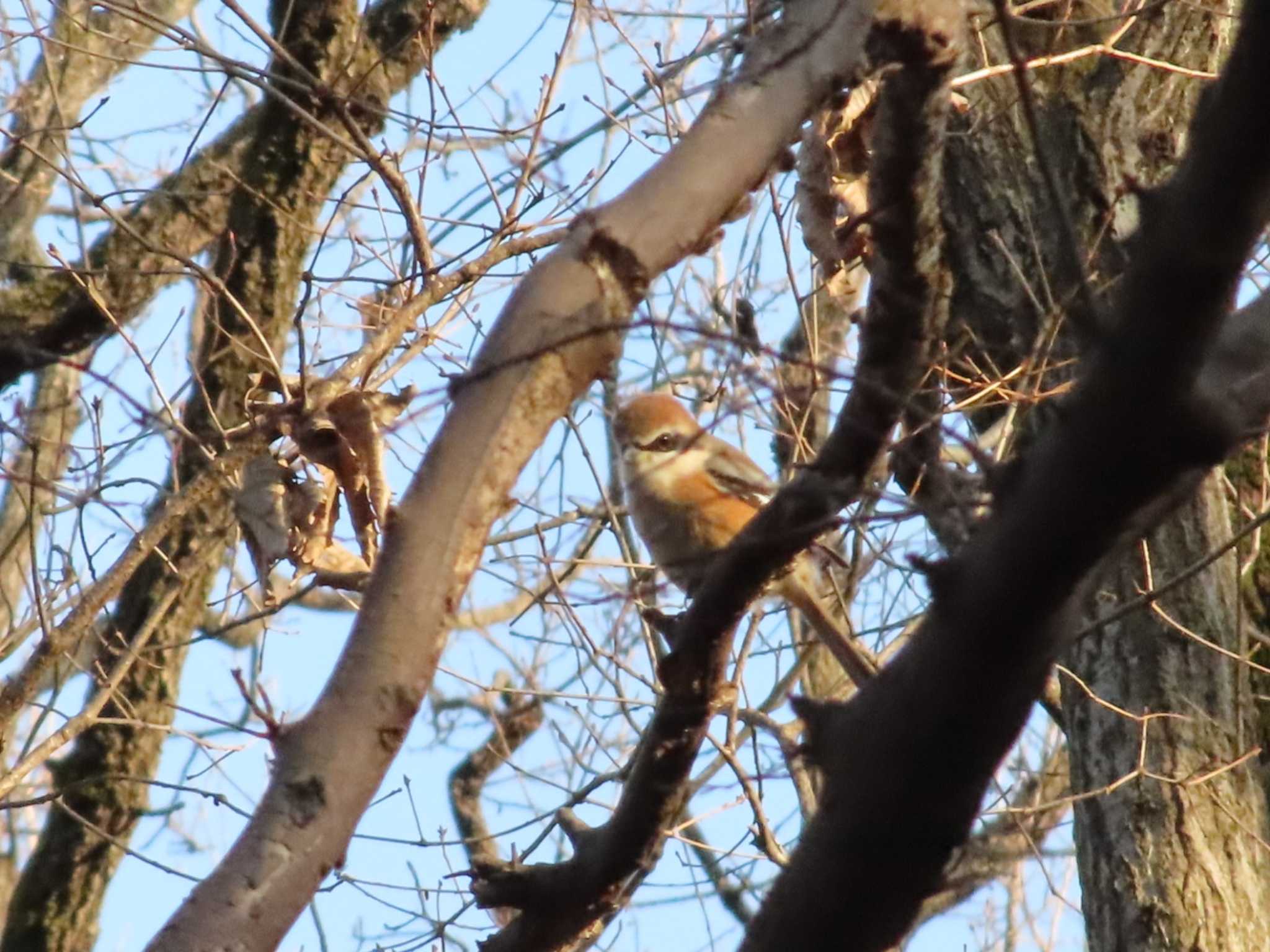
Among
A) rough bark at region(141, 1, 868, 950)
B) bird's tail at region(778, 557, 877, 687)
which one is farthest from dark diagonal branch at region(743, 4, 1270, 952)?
bird's tail at region(778, 557, 877, 687)

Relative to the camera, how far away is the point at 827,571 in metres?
4.16

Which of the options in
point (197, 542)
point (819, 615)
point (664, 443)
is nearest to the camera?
point (819, 615)

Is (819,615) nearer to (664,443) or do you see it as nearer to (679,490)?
(679,490)

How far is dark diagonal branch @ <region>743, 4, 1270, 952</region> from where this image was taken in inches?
46.6

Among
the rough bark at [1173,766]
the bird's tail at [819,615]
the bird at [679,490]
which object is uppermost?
the bird at [679,490]

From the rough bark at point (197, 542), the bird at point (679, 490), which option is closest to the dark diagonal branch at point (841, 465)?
the bird at point (679, 490)

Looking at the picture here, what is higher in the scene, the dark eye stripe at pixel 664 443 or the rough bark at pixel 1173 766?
the dark eye stripe at pixel 664 443

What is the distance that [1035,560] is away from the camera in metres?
1.32

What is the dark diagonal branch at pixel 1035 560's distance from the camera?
3.88ft

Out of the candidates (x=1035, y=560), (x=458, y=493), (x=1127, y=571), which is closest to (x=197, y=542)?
(x=1127, y=571)

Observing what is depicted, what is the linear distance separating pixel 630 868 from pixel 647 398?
250 cm

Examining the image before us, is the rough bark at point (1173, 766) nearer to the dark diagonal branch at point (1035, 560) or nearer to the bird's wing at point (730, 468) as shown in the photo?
the bird's wing at point (730, 468)

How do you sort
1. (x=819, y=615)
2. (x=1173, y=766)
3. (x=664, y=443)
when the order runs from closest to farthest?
(x=1173, y=766)
(x=819, y=615)
(x=664, y=443)

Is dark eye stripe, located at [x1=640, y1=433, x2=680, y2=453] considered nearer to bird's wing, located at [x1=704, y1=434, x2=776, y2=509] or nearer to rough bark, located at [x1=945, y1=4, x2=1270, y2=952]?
bird's wing, located at [x1=704, y1=434, x2=776, y2=509]
